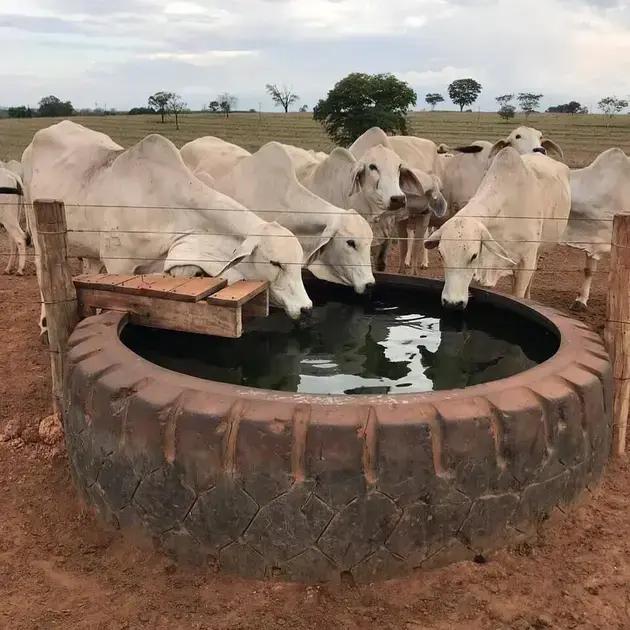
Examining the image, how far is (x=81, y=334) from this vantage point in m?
3.39

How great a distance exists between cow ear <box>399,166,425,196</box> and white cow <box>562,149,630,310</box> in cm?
157

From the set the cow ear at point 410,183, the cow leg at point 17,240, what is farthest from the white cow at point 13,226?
the cow ear at point 410,183

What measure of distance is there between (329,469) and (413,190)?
217 inches

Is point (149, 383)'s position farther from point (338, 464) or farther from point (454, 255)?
point (454, 255)

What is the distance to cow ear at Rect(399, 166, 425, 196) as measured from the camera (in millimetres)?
7151

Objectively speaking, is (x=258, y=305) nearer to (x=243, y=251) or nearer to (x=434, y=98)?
(x=243, y=251)

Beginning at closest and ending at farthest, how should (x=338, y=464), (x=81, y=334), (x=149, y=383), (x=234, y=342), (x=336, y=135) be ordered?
(x=338, y=464) < (x=149, y=383) < (x=81, y=334) < (x=234, y=342) < (x=336, y=135)

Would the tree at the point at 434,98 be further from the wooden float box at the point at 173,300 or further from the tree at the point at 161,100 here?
the wooden float box at the point at 173,300

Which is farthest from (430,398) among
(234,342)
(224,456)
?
(234,342)

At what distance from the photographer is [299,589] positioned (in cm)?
266

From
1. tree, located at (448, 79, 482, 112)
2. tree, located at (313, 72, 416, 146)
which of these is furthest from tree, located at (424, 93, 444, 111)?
tree, located at (313, 72, 416, 146)

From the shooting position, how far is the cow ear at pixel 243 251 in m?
4.10

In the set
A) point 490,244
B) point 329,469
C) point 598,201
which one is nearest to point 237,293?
point 329,469

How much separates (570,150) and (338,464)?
2388 cm
